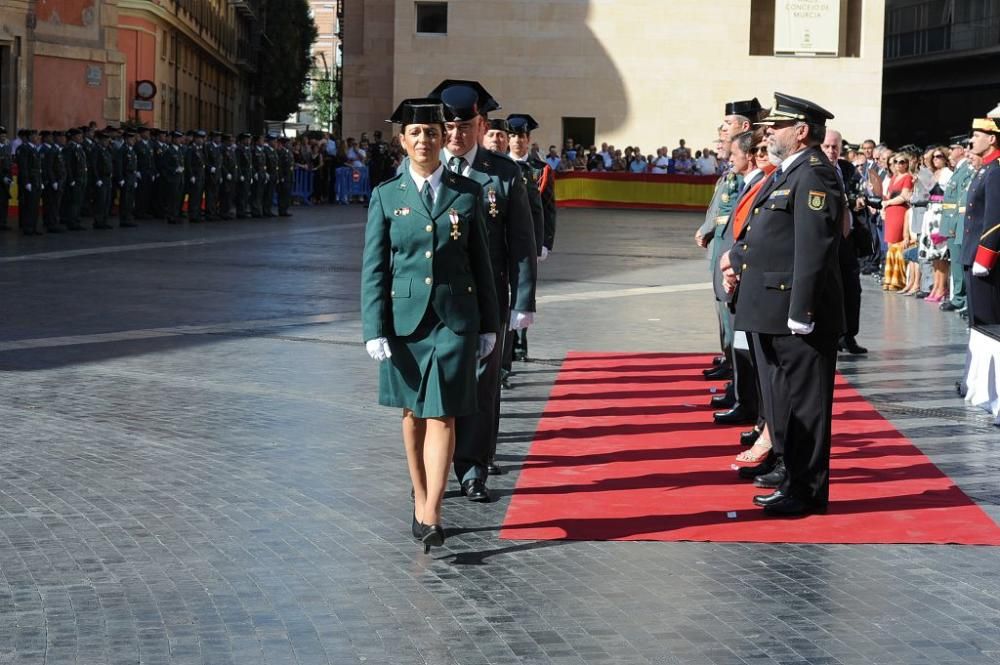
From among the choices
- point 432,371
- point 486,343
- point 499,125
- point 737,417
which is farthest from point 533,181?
point 432,371

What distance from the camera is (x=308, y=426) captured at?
9.54 metres

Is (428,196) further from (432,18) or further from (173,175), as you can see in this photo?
(432,18)

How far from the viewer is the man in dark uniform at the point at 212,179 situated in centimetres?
3203

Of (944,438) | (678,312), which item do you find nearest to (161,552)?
(944,438)

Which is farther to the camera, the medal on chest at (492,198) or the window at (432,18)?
the window at (432,18)

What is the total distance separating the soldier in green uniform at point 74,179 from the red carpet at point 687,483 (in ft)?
59.1

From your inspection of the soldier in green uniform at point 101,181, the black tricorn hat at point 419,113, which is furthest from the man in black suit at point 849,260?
the soldier in green uniform at point 101,181

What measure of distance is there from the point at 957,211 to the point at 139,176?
19.0m

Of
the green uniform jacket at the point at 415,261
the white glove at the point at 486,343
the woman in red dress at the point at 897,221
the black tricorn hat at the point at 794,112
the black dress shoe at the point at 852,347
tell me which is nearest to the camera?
the green uniform jacket at the point at 415,261

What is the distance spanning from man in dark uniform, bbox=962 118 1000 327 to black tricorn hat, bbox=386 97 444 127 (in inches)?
199

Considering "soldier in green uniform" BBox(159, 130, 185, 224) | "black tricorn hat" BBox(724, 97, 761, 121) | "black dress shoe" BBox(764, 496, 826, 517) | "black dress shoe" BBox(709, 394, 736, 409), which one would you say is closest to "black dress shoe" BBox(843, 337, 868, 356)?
"black dress shoe" BBox(709, 394, 736, 409)

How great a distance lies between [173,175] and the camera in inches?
1214

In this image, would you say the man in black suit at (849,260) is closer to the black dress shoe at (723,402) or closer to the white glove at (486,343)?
the black dress shoe at (723,402)

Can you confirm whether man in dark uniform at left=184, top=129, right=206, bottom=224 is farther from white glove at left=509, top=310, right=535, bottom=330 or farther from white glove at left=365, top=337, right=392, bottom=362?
white glove at left=365, top=337, right=392, bottom=362
